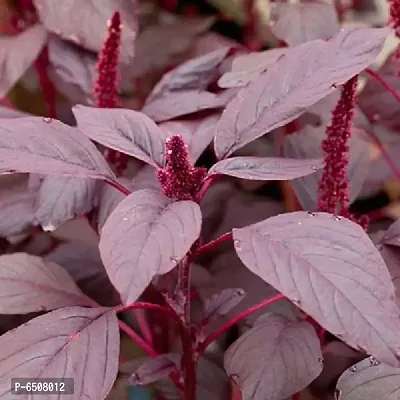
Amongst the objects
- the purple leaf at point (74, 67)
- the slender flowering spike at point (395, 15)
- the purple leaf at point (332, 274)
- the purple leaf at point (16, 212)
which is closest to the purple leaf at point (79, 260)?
the purple leaf at point (16, 212)

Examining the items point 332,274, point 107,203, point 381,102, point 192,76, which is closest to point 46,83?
point 192,76

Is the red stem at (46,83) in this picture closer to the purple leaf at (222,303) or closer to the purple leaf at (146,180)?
the purple leaf at (146,180)

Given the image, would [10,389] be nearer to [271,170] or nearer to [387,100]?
[271,170]

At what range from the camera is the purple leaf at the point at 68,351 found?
461 mm

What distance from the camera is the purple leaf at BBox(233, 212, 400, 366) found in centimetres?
40

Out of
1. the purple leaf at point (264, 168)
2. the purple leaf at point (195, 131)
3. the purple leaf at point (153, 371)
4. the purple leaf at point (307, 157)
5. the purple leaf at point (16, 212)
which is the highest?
the purple leaf at point (264, 168)

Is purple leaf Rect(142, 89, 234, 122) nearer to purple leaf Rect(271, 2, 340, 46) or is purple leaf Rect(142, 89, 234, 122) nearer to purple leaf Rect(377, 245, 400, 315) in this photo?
purple leaf Rect(271, 2, 340, 46)

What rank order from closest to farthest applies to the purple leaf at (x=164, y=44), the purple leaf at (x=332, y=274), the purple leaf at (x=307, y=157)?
the purple leaf at (x=332, y=274) < the purple leaf at (x=307, y=157) < the purple leaf at (x=164, y=44)

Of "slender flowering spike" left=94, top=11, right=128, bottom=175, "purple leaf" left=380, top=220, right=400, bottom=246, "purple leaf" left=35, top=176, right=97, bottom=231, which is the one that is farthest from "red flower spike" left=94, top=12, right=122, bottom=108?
"purple leaf" left=380, top=220, right=400, bottom=246

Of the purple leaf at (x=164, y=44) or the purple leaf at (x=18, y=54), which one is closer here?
the purple leaf at (x=18, y=54)

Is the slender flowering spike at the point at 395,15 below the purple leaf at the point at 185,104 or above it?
above

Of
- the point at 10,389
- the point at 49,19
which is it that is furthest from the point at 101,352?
the point at 49,19

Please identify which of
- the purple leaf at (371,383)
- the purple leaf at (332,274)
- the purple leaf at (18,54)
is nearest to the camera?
the purple leaf at (332,274)

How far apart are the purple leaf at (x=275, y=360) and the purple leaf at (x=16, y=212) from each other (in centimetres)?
25
